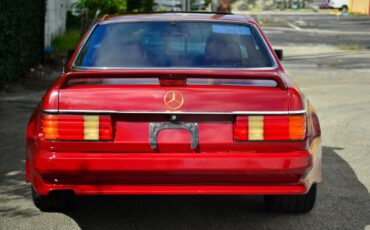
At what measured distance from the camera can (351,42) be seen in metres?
27.5

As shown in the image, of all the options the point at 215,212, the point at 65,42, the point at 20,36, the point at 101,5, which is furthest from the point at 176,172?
the point at 101,5

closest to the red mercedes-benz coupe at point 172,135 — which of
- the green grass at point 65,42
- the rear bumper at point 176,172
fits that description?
the rear bumper at point 176,172

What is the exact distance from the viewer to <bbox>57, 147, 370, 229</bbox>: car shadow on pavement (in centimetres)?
506

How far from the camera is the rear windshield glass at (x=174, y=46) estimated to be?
5.18 metres

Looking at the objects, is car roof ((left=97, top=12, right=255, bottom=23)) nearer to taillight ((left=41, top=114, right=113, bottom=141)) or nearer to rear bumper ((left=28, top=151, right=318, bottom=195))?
taillight ((left=41, top=114, right=113, bottom=141))

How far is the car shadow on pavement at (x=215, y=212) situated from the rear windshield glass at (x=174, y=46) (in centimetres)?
116

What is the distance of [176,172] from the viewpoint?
4.28m

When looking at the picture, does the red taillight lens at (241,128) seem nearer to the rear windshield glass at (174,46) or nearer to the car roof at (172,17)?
the rear windshield glass at (174,46)

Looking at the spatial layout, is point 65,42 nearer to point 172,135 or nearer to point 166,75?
point 166,75

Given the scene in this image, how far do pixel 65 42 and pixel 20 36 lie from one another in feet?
20.8

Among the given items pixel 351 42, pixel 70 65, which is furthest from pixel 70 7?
pixel 70 65

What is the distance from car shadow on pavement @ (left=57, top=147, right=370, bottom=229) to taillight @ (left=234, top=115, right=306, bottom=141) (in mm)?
969

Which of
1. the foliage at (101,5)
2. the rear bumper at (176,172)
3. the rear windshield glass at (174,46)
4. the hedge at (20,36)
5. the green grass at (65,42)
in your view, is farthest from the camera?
the foliage at (101,5)

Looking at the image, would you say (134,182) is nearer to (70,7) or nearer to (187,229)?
(187,229)
